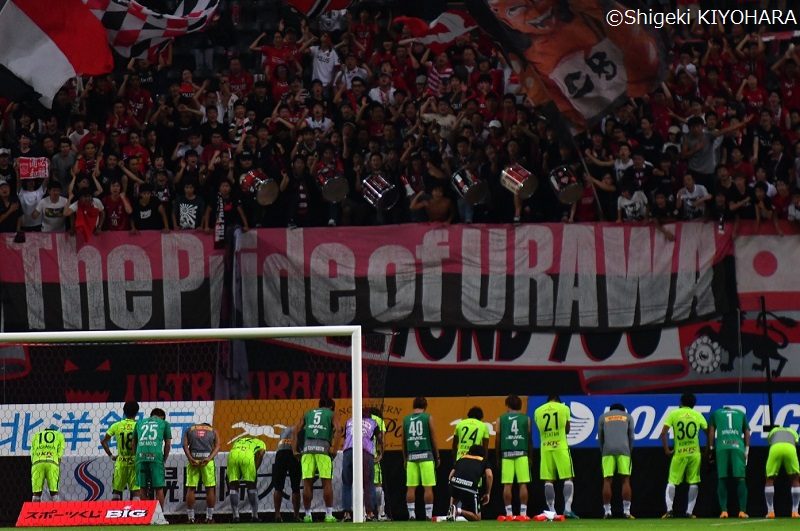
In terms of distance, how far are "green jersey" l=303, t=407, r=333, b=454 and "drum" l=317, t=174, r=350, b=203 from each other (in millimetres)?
3039

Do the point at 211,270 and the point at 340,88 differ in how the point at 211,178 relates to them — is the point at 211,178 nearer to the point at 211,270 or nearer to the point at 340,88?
the point at 211,270

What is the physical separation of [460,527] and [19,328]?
7444 millimetres

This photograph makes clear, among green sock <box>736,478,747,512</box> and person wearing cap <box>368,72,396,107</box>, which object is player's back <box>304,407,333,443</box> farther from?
person wearing cap <box>368,72,396,107</box>

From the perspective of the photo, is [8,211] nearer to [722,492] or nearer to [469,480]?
[469,480]

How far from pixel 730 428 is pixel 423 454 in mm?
3820

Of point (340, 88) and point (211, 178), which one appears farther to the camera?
point (340, 88)

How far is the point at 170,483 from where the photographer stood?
Answer: 18641mm

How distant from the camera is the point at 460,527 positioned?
14570mm

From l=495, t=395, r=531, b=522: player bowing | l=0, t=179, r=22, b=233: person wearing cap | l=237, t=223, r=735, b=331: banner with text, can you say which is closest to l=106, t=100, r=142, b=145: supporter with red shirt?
l=0, t=179, r=22, b=233: person wearing cap

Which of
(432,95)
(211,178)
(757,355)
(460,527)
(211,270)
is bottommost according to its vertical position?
(460,527)

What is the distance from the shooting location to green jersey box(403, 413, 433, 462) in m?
17.3

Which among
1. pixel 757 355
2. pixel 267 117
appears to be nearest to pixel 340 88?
pixel 267 117

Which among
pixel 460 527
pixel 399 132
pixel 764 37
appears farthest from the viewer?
pixel 764 37

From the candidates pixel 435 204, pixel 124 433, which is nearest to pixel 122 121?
pixel 435 204
